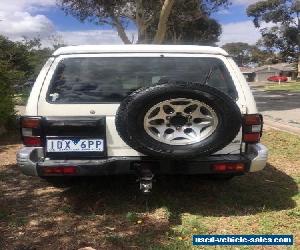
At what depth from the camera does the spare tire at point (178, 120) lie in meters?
4.27

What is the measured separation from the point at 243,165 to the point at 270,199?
3.06 feet

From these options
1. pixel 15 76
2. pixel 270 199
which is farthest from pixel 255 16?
pixel 270 199

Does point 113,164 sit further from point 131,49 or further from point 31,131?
point 131,49

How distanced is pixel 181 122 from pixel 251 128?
777 mm

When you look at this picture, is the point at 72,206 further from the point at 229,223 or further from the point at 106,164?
the point at 229,223

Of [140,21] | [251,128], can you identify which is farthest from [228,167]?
[140,21]

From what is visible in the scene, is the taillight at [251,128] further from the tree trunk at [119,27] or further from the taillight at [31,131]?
the tree trunk at [119,27]

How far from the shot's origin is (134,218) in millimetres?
4652

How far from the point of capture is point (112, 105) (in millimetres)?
4605

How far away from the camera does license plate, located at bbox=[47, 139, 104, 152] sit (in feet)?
15.0

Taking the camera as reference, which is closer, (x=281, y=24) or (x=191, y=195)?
(x=191, y=195)

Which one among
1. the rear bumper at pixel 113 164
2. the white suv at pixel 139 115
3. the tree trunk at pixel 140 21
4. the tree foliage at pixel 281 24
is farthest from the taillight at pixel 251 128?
the tree foliage at pixel 281 24

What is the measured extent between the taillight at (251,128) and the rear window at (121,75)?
271mm

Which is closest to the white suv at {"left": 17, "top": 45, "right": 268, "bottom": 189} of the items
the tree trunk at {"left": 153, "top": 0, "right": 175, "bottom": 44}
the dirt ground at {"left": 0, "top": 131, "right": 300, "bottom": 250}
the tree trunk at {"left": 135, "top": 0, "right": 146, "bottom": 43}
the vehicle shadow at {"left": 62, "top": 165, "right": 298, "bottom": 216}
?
the dirt ground at {"left": 0, "top": 131, "right": 300, "bottom": 250}
